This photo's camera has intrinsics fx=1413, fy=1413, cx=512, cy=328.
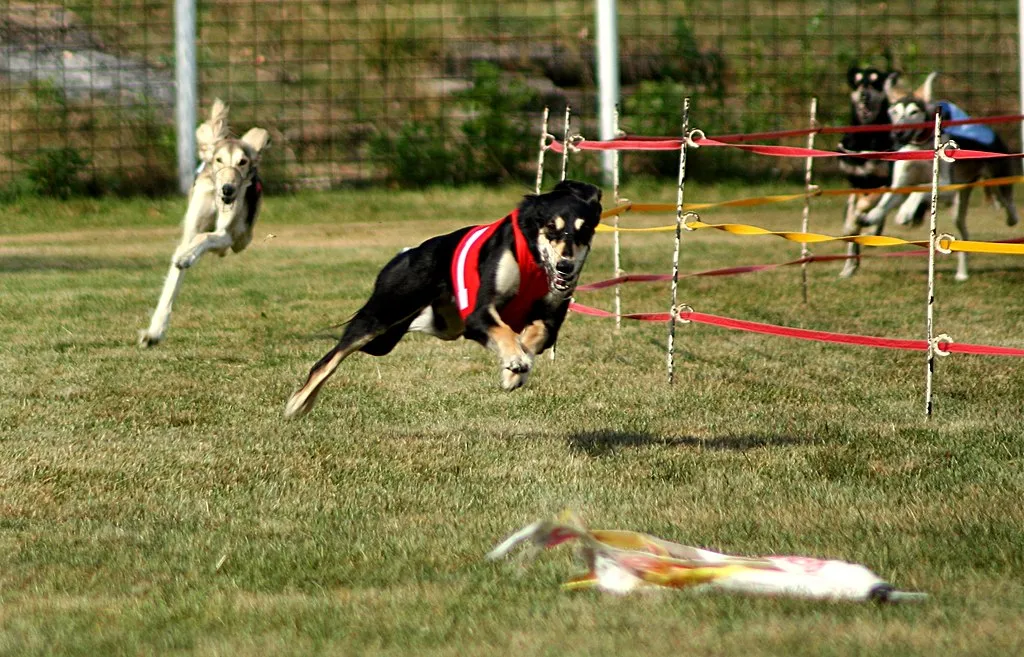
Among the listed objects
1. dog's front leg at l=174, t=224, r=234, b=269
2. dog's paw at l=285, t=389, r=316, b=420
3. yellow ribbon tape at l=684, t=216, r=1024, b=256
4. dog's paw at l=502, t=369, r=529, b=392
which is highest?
yellow ribbon tape at l=684, t=216, r=1024, b=256

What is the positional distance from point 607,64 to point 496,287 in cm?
1540

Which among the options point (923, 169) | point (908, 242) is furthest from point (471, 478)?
point (923, 169)

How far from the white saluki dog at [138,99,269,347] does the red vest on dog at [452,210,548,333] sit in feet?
11.4

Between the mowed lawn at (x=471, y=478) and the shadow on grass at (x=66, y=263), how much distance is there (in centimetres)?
238

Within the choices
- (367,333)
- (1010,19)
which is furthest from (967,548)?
(1010,19)

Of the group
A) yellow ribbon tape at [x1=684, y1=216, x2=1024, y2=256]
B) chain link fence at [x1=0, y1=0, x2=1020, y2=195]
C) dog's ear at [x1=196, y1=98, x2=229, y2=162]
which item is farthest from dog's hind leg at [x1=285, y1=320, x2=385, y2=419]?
chain link fence at [x1=0, y1=0, x2=1020, y2=195]

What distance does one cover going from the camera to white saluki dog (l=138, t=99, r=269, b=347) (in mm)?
9195

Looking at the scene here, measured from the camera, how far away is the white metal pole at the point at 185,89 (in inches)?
791

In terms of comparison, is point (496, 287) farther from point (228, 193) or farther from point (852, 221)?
point (852, 221)

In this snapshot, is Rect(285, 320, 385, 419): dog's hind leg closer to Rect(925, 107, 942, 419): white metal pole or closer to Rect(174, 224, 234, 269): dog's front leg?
Rect(925, 107, 942, 419): white metal pole

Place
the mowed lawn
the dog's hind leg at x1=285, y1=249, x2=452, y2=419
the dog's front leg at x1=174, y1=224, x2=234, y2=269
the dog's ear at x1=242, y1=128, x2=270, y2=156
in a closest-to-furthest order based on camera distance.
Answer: the mowed lawn, the dog's hind leg at x1=285, y1=249, x2=452, y2=419, the dog's front leg at x1=174, y1=224, x2=234, y2=269, the dog's ear at x1=242, y1=128, x2=270, y2=156

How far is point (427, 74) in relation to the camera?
2233 cm

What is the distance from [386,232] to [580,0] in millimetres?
8006

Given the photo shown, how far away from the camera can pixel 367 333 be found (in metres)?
6.32
